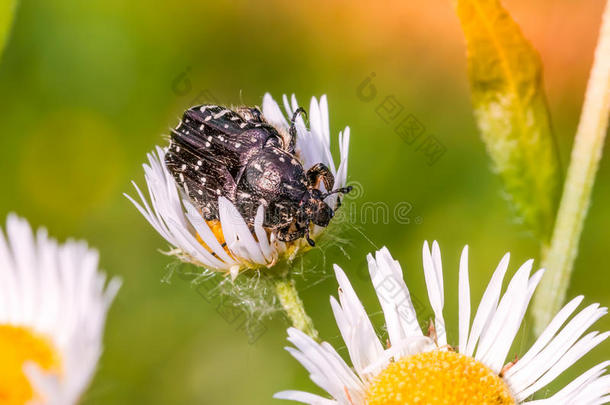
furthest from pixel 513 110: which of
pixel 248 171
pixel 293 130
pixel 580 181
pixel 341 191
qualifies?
pixel 248 171

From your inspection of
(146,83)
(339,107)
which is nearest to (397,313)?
(339,107)

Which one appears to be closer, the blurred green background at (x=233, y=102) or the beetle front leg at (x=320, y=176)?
the beetle front leg at (x=320, y=176)

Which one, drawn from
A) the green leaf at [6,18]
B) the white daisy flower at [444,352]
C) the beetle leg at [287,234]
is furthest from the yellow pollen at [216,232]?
the green leaf at [6,18]

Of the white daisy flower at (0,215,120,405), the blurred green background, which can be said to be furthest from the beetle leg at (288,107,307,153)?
the blurred green background

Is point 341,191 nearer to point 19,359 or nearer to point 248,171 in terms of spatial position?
point 248,171

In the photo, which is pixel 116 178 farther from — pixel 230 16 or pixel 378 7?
pixel 378 7

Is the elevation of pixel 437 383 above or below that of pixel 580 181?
below

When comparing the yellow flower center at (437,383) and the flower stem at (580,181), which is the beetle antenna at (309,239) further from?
the flower stem at (580,181)
